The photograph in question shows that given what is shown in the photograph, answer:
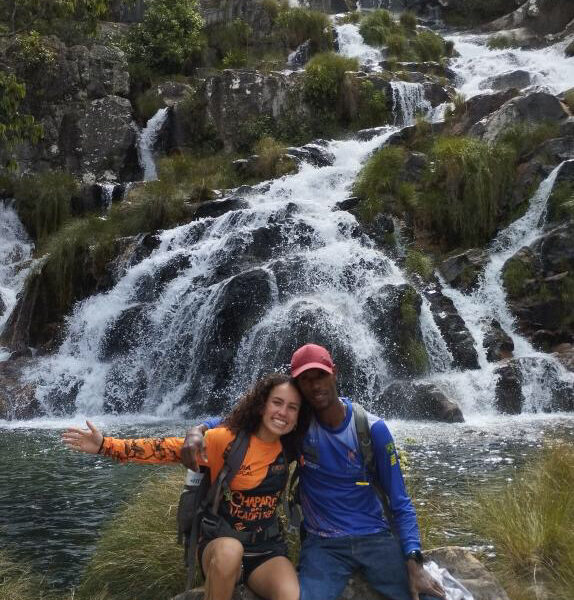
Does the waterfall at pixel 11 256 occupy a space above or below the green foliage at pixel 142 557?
above

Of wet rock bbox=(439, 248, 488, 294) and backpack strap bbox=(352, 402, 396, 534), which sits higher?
wet rock bbox=(439, 248, 488, 294)

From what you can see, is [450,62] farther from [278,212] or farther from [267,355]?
[267,355]

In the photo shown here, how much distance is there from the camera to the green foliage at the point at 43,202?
1989 cm

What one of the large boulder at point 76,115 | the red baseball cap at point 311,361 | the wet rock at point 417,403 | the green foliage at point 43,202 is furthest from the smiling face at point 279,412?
the large boulder at point 76,115

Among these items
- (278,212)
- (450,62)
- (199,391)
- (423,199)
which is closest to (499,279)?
(423,199)

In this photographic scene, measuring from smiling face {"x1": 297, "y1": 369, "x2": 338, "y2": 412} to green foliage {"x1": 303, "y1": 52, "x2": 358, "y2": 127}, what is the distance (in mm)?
19365

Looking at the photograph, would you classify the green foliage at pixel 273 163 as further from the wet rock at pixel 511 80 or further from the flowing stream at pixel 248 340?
the wet rock at pixel 511 80

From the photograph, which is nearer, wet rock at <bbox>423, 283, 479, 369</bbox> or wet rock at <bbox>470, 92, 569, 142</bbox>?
wet rock at <bbox>423, 283, 479, 369</bbox>

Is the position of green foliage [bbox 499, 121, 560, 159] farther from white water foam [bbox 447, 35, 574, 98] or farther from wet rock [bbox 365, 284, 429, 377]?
wet rock [bbox 365, 284, 429, 377]

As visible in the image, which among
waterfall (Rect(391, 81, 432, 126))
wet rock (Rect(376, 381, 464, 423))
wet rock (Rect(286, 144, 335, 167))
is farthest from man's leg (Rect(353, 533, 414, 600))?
waterfall (Rect(391, 81, 432, 126))

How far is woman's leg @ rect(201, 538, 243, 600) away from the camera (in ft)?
10.1

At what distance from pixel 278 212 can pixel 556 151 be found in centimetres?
638

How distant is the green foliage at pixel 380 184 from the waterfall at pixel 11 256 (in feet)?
29.9

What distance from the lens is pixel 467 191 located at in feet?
49.0
